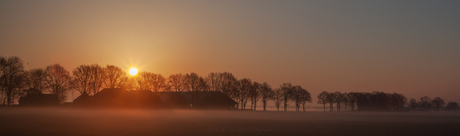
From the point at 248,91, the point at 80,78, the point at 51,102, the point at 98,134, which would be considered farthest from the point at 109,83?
the point at 98,134

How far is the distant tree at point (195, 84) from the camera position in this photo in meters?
118

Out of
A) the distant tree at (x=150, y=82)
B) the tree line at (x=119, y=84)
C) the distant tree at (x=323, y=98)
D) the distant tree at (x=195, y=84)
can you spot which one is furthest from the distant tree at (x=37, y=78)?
the distant tree at (x=323, y=98)

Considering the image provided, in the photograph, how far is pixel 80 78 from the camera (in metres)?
99.9

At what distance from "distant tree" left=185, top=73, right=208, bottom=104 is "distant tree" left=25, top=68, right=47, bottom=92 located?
41434 mm

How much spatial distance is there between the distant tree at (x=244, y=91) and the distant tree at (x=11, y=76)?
67167 millimetres

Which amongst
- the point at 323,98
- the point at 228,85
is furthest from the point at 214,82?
the point at 323,98

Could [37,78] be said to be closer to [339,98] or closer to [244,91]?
[244,91]

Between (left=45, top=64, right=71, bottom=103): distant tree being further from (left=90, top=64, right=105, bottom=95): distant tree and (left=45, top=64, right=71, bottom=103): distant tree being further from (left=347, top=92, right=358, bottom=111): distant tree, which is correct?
(left=347, top=92, right=358, bottom=111): distant tree

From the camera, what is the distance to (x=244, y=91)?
131 m

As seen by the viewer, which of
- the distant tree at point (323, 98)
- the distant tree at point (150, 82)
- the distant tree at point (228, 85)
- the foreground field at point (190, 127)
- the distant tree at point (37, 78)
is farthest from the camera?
the distant tree at point (323, 98)

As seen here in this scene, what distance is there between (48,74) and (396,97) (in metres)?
169

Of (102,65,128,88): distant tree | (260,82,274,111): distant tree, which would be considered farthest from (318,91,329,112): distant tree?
(102,65,128,88): distant tree

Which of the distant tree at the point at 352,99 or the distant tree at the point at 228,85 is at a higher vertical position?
the distant tree at the point at 228,85

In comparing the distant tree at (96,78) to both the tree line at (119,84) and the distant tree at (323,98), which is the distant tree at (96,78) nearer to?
the tree line at (119,84)
